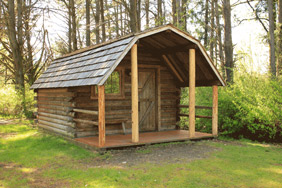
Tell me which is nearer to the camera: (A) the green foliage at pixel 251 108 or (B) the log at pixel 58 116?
(A) the green foliage at pixel 251 108

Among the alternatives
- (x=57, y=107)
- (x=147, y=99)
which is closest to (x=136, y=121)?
(x=147, y=99)

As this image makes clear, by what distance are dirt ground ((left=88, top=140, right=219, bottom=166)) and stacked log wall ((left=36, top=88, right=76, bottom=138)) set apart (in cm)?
255

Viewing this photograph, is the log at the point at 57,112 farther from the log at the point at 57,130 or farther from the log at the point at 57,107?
the log at the point at 57,130

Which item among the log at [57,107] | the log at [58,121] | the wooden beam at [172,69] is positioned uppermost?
the wooden beam at [172,69]

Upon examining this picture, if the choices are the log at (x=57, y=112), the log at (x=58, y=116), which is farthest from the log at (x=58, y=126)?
the log at (x=57, y=112)

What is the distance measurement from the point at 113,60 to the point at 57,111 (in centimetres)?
430

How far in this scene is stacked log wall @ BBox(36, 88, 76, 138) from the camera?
32.7ft

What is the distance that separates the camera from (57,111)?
36.5 feet

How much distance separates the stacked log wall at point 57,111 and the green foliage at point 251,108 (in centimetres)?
559

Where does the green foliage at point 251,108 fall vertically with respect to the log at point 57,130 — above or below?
above

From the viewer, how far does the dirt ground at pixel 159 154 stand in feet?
23.8

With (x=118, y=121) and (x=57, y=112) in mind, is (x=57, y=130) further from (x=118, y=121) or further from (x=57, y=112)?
(x=118, y=121)

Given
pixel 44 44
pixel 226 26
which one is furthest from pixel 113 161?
pixel 44 44

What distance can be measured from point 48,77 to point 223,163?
27.6 ft
